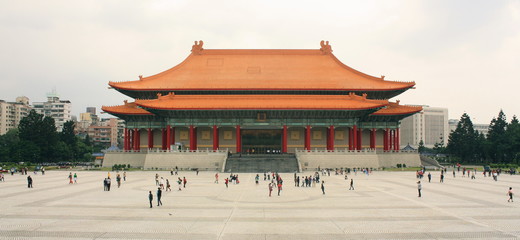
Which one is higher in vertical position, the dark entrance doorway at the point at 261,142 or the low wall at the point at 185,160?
the dark entrance doorway at the point at 261,142

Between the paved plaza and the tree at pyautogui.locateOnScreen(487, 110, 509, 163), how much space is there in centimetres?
5465

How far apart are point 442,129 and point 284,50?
465ft

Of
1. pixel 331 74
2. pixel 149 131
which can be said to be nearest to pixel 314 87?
pixel 331 74

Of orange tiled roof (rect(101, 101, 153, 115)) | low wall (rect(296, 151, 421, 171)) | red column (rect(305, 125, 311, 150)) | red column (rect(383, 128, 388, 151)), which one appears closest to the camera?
low wall (rect(296, 151, 421, 171))

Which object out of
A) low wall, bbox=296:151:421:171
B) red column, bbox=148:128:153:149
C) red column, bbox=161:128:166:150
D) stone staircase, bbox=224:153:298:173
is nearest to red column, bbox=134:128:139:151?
red column, bbox=148:128:153:149

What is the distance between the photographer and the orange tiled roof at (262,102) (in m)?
58.1

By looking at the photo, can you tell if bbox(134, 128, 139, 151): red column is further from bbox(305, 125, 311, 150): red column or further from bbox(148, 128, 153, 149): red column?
bbox(305, 125, 311, 150): red column

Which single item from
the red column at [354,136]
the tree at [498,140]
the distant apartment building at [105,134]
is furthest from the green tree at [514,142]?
the distant apartment building at [105,134]

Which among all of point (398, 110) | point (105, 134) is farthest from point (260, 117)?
point (105, 134)

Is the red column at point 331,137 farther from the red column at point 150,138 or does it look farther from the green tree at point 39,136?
the green tree at point 39,136

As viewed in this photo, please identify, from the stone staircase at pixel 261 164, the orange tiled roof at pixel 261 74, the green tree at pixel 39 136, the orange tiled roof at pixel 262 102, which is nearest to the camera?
the stone staircase at pixel 261 164

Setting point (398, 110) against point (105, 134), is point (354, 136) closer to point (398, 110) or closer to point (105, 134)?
point (398, 110)

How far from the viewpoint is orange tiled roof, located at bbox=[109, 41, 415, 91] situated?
64875 millimetres

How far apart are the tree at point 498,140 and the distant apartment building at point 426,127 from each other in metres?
93.1
